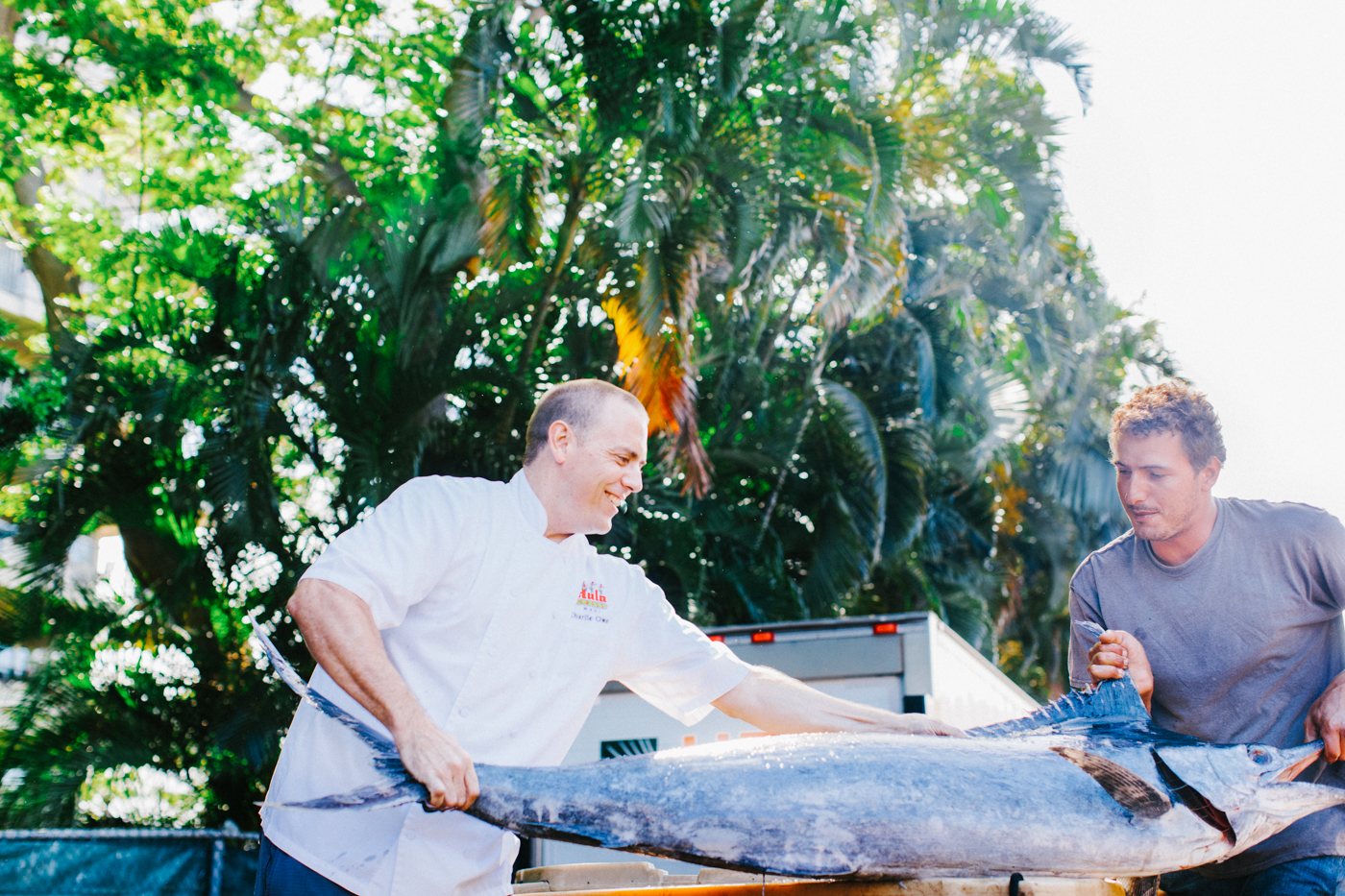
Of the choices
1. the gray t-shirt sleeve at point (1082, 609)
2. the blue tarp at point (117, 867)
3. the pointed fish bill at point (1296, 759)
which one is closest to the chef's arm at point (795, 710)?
the gray t-shirt sleeve at point (1082, 609)

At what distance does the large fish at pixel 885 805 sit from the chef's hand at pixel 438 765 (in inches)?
1.2

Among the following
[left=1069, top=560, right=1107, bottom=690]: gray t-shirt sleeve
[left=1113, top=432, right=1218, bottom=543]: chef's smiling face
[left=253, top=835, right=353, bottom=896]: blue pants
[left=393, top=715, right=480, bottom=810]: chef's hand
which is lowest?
[left=253, top=835, right=353, bottom=896]: blue pants

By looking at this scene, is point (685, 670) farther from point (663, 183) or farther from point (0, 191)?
point (0, 191)

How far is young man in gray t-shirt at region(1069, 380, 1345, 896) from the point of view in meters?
2.88

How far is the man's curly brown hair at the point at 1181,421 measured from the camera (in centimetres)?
300

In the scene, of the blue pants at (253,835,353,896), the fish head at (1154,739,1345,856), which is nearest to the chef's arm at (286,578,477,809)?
the blue pants at (253,835,353,896)

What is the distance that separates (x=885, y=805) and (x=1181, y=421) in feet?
5.12

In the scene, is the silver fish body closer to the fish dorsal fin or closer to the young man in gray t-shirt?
the fish dorsal fin

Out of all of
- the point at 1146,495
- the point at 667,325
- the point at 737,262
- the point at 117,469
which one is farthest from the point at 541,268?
the point at 1146,495

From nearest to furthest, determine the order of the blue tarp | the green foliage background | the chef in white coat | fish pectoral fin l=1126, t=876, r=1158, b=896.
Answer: the chef in white coat
fish pectoral fin l=1126, t=876, r=1158, b=896
the blue tarp
the green foliage background

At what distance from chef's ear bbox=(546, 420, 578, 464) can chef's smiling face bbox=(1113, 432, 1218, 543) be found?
1516mm

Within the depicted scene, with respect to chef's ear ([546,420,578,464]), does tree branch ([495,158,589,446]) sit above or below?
above

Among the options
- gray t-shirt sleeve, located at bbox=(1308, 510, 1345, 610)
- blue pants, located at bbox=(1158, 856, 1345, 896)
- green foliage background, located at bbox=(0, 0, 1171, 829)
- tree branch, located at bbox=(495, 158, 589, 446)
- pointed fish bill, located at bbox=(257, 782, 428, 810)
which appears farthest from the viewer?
tree branch, located at bbox=(495, 158, 589, 446)

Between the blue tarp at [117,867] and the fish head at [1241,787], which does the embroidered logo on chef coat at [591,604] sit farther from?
the blue tarp at [117,867]
